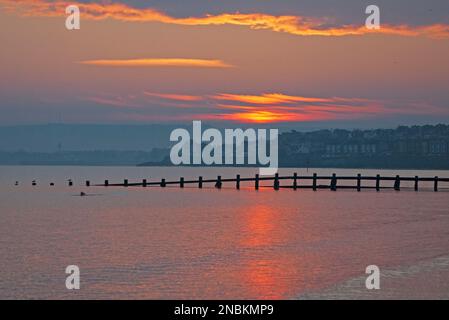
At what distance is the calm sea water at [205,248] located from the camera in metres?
30.3

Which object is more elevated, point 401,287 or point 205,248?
point 205,248

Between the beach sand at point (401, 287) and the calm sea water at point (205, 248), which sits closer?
the beach sand at point (401, 287)

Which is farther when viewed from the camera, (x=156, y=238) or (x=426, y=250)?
(x=156, y=238)

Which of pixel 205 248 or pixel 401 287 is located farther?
pixel 205 248

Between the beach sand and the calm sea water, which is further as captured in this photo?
the calm sea water

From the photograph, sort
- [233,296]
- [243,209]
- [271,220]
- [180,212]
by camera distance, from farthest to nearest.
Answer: [243,209]
[180,212]
[271,220]
[233,296]

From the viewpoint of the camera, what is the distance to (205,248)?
1672 inches

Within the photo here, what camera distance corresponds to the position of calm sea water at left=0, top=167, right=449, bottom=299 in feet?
99.4
